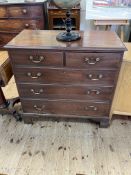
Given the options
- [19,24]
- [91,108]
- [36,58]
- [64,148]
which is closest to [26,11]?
[19,24]

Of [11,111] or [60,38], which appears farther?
[11,111]

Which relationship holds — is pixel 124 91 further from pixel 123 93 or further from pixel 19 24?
pixel 19 24

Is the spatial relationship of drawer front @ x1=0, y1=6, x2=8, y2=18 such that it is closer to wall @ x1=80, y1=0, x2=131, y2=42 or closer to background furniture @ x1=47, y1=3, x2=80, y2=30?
background furniture @ x1=47, y1=3, x2=80, y2=30

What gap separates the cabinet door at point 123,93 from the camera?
1469 millimetres

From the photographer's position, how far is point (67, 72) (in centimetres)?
140

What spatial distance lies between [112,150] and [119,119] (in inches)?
16.8

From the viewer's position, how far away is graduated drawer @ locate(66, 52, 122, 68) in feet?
4.22

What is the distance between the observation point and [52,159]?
4.86 feet

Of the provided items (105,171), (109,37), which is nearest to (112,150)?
(105,171)

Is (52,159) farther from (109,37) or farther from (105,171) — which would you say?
(109,37)

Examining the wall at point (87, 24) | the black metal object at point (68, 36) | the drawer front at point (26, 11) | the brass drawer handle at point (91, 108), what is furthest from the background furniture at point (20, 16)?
the brass drawer handle at point (91, 108)

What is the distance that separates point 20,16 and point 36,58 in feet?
4.53

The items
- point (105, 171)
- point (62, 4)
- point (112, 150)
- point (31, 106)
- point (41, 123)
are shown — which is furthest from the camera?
point (41, 123)

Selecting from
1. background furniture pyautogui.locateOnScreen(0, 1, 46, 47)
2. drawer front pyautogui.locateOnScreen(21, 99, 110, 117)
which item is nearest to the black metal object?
drawer front pyautogui.locateOnScreen(21, 99, 110, 117)
